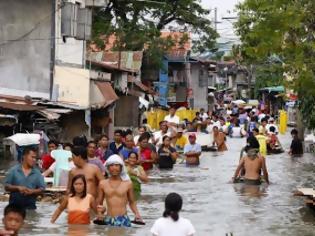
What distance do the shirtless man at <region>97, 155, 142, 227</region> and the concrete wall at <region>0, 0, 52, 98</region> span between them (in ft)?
60.4

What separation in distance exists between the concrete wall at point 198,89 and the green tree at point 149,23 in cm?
1744

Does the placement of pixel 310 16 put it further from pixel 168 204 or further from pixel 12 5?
pixel 12 5

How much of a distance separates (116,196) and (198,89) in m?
60.6

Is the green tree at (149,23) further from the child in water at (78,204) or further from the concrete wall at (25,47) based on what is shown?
the child in water at (78,204)

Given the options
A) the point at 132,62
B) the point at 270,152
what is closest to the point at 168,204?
the point at 270,152

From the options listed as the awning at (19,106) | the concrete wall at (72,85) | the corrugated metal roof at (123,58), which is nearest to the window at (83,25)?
the concrete wall at (72,85)

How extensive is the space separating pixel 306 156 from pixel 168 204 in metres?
24.8

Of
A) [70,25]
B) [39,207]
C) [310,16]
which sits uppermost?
[70,25]

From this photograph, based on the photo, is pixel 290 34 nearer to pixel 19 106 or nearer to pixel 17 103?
pixel 19 106

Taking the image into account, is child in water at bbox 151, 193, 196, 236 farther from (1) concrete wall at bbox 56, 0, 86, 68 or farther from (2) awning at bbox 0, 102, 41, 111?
(1) concrete wall at bbox 56, 0, 86, 68

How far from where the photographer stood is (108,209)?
12.6 meters

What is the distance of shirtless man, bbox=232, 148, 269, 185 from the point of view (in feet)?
67.2

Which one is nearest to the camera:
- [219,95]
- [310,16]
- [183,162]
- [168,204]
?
[168,204]

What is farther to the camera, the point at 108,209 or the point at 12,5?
the point at 12,5
